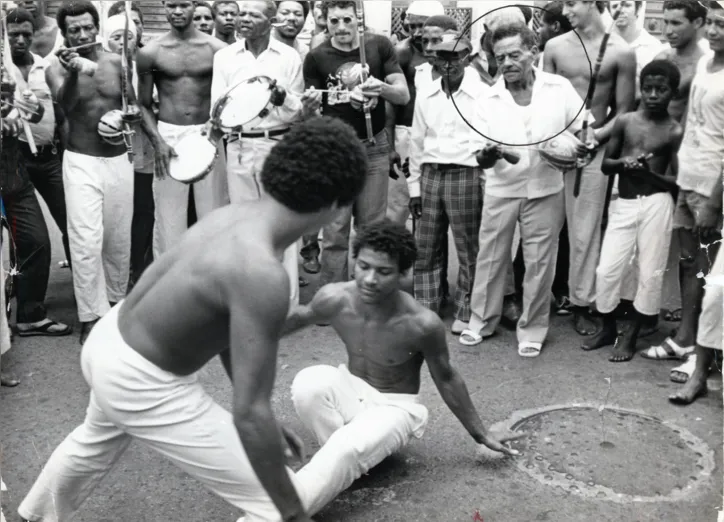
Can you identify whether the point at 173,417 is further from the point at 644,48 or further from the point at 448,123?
the point at 644,48

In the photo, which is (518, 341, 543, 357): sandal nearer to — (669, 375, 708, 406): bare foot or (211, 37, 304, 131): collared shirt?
(669, 375, 708, 406): bare foot

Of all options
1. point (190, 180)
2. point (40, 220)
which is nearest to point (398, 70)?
point (190, 180)

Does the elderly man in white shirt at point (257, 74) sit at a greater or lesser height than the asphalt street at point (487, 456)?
greater

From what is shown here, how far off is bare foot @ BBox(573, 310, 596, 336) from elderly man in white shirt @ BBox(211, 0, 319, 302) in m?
1.86

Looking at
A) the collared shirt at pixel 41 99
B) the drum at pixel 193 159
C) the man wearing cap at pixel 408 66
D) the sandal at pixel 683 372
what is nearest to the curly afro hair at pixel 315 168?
the drum at pixel 193 159

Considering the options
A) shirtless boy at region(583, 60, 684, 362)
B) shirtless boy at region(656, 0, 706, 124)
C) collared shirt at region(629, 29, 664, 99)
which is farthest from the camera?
collared shirt at region(629, 29, 664, 99)

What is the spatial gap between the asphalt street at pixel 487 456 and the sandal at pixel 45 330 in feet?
0.25

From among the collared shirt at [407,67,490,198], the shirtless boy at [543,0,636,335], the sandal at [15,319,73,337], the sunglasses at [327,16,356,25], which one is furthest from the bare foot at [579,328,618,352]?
the sandal at [15,319,73,337]

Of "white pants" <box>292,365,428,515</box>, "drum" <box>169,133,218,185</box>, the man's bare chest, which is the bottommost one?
"white pants" <box>292,365,428,515</box>

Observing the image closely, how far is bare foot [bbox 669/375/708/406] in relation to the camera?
15.2 feet

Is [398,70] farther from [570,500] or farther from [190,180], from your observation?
[570,500]

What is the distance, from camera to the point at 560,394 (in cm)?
482

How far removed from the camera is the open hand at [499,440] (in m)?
3.85

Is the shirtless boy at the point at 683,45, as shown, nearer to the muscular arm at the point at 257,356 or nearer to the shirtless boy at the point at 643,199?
the shirtless boy at the point at 643,199
